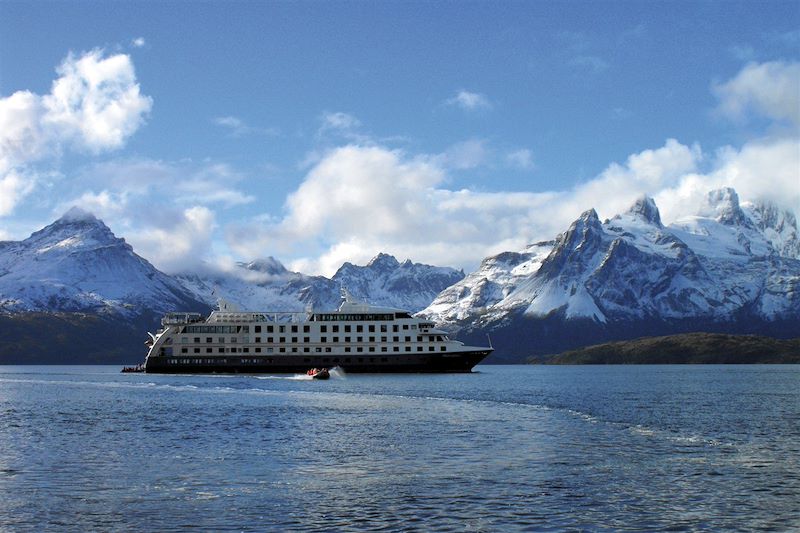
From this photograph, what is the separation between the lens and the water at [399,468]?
39906 millimetres

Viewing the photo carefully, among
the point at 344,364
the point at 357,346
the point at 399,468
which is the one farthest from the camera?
the point at 357,346

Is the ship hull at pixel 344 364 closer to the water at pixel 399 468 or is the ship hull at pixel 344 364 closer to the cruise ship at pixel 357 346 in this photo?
the cruise ship at pixel 357 346

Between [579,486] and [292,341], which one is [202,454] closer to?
[579,486]

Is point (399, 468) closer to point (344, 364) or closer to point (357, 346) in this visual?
point (344, 364)

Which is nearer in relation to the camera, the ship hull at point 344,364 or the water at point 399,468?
the water at point 399,468

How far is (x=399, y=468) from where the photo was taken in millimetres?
53312

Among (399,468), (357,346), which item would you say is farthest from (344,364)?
(399,468)

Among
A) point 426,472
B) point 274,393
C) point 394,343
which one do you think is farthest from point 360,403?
point 394,343

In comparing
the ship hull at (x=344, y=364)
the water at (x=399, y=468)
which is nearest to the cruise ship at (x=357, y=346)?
the ship hull at (x=344, y=364)

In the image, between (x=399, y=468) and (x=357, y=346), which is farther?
(x=357, y=346)

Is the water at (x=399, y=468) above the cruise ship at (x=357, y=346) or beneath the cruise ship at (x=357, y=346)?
beneath

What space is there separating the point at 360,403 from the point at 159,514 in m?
65.7

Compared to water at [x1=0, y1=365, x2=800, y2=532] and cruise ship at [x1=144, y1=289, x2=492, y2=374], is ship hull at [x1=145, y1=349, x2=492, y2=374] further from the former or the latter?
water at [x1=0, y1=365, x2=800, y2=532]

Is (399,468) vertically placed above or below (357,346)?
below
